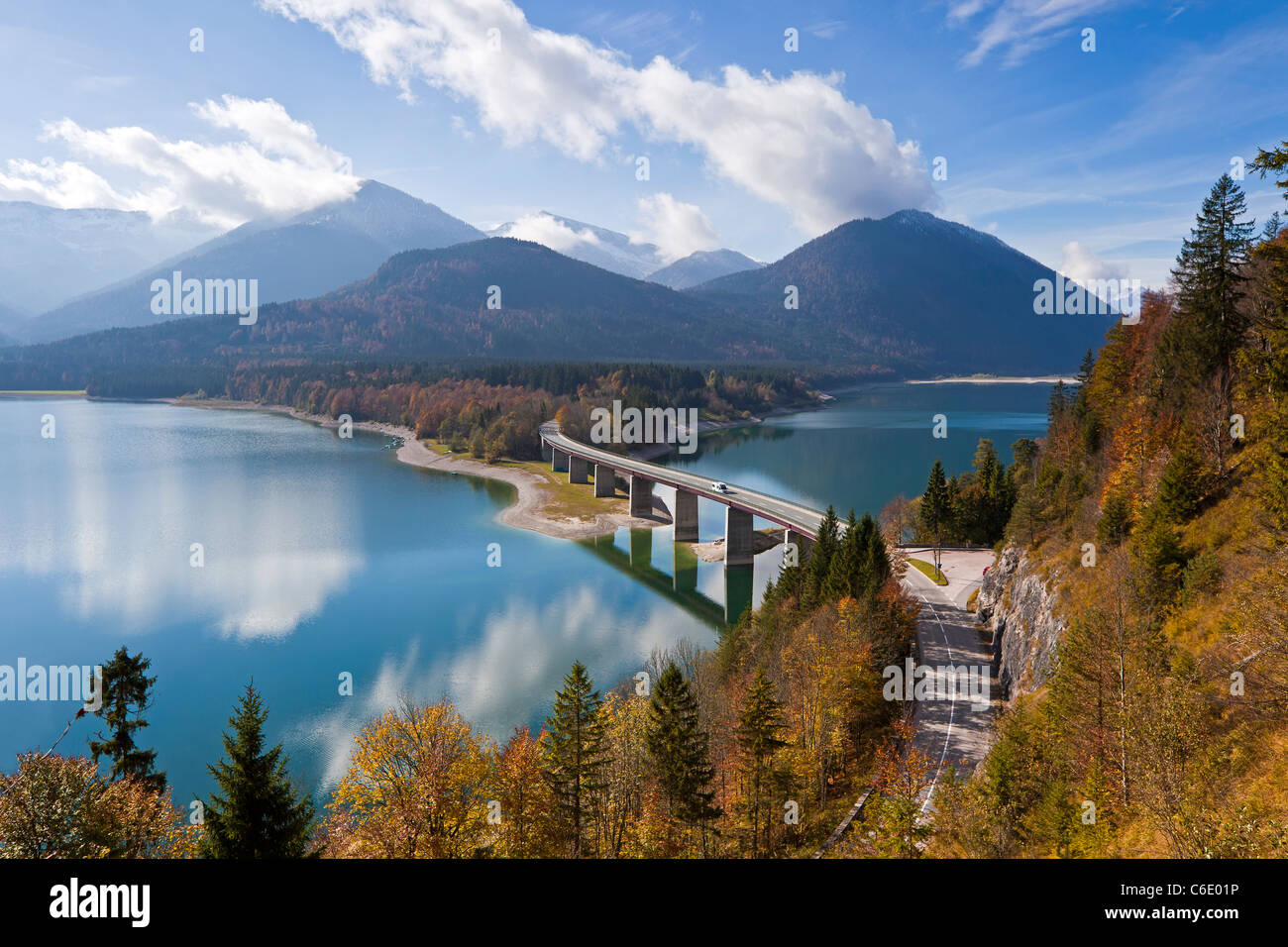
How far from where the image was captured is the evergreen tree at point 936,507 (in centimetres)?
5988

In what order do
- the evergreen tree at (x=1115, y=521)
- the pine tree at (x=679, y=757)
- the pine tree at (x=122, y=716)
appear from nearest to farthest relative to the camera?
the pine tree at (x=679, y=757), the pine tree at (x=122, y=716), the evergreen tree at (x=1115, y=521)

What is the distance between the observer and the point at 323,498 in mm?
89500

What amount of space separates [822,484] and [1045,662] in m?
69.6

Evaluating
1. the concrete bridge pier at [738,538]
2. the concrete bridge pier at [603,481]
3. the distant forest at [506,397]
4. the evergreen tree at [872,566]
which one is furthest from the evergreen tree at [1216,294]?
the distant forest at [506,397]

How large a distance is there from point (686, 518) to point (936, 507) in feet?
82.0

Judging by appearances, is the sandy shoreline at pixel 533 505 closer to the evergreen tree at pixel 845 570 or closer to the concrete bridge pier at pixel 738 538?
the concrete bridge pier at pixel 738 538

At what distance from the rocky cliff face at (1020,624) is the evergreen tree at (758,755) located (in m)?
10.8

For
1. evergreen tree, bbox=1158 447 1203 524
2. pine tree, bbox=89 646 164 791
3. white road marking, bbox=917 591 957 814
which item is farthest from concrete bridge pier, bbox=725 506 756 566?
pine tree, bbox=89 646 164 791

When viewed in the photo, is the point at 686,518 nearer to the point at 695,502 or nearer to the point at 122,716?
the point at 695,502

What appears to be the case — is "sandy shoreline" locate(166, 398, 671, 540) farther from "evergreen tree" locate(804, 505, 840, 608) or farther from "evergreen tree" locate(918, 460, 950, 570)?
"evergreen tree" locate(804, 505, 840, 608)

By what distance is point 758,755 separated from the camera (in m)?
22.2

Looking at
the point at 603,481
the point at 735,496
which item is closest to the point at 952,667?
the point at 735,496

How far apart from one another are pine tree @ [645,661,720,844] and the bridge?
29.4m
